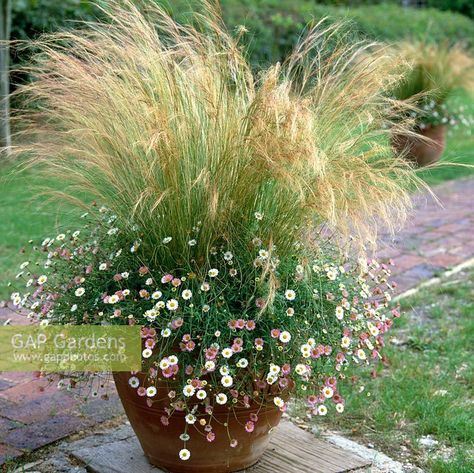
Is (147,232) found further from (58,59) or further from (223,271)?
(58,59)

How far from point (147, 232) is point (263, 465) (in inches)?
34.1

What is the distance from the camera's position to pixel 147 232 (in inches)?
94.6

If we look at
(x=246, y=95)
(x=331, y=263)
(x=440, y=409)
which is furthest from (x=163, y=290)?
(x=440, y=409)

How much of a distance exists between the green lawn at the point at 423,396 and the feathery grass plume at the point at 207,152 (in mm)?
877

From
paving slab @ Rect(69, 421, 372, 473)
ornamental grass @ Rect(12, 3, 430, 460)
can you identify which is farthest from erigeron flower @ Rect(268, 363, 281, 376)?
paving slab @ Rect(69, 421, 372, 473)

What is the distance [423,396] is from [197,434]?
1.18 metres

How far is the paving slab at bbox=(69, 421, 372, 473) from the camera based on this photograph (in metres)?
2.55

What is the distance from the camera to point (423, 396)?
315 cm

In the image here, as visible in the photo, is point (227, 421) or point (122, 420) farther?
point (122, 420)

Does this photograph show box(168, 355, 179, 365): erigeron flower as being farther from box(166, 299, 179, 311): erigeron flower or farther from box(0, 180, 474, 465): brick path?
box(0, 180, 474, 465): brick path

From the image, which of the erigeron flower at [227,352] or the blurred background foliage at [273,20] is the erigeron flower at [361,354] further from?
the blurred background foliage at [273,20]

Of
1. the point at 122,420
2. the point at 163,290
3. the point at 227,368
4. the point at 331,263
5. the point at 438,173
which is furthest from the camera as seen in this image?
the point at 438,173

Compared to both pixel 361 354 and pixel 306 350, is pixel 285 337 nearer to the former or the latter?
pixel 306 350

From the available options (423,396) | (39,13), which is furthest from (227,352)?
(39,13)
